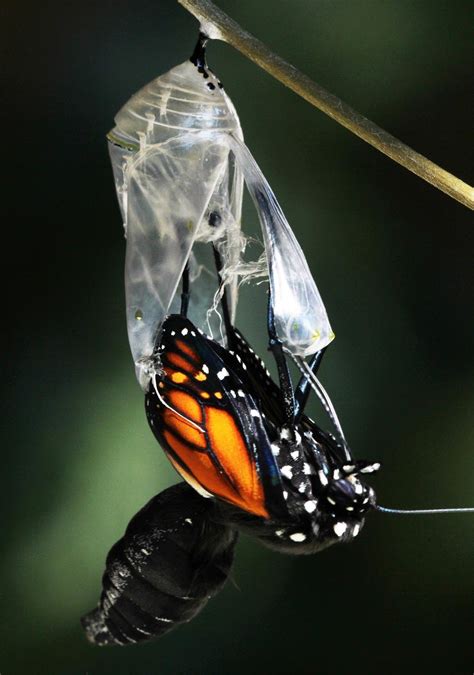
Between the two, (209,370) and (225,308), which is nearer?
(209,370)

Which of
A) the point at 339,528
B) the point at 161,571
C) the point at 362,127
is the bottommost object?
the point at 161,571

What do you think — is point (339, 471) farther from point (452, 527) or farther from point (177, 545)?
point (452, 527)

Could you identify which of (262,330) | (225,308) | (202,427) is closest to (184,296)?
(225,308)

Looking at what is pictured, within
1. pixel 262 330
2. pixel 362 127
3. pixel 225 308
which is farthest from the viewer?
pixel 262 330

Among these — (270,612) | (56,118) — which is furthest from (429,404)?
(56,118)

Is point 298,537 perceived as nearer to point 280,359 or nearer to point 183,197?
point 280,359

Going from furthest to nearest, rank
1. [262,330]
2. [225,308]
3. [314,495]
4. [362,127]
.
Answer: [262,330]
[225,308]
[314,495]
[362,127]

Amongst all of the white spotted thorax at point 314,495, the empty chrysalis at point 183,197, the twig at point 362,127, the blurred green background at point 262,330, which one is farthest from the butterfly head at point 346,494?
the blurred green background at point 262,330
